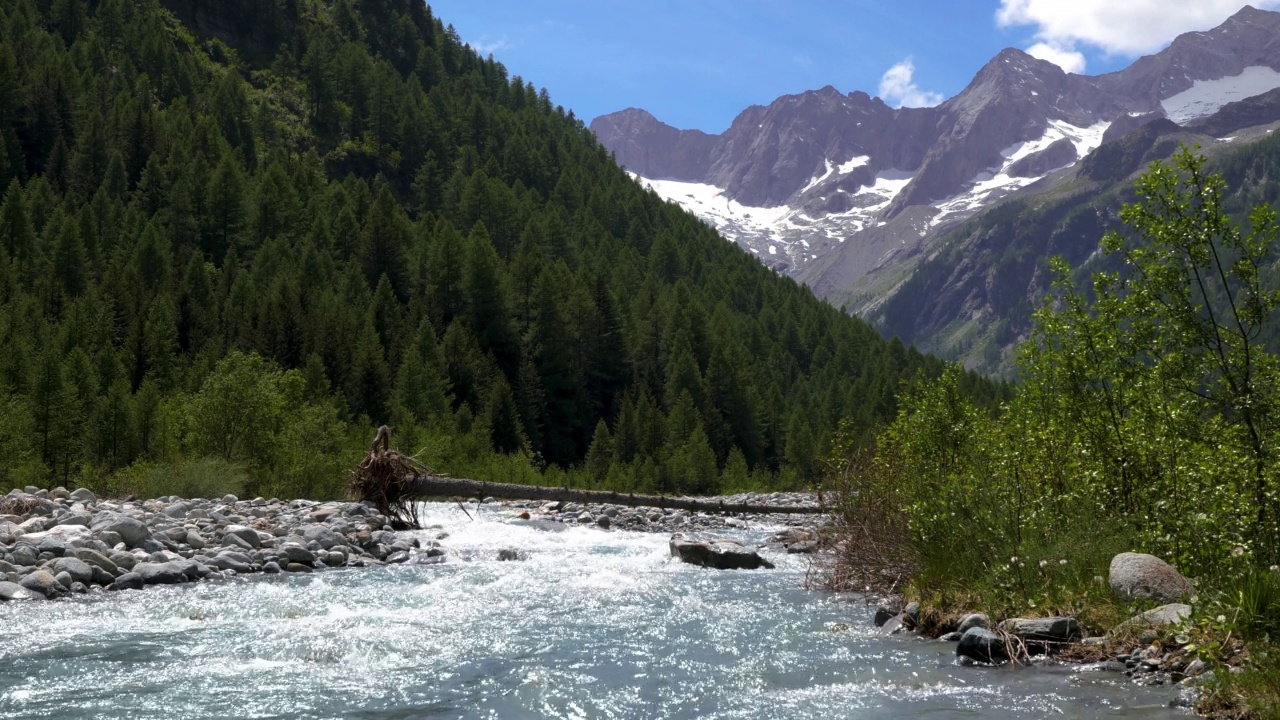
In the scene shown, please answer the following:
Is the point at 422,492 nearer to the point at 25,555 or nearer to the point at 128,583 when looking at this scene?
the point at 128,583

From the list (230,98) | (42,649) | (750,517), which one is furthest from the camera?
(230,98)

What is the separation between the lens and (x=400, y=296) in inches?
3078

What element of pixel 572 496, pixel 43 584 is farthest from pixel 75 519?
pixel 572 496

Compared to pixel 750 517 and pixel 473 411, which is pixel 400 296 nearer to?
pixel 473 411

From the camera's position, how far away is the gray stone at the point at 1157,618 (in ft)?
32.1

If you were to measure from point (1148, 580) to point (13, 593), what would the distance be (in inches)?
577

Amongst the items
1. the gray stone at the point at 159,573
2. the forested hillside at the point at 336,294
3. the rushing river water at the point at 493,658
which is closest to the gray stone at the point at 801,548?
the rushing river water at the point at 493,658

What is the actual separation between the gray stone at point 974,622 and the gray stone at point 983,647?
1.89 feet

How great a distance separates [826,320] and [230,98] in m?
71.7

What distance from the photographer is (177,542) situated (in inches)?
726

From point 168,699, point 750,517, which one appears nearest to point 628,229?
point 750,517

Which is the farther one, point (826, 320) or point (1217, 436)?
point (826, 320)

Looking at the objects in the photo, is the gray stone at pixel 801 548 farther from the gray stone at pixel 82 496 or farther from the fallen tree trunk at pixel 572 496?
the gray stone at pixel 82 496

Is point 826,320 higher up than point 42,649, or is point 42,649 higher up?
point 826,320
